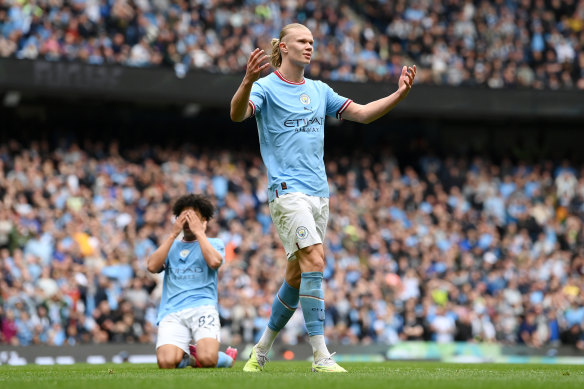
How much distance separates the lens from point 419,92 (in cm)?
2453

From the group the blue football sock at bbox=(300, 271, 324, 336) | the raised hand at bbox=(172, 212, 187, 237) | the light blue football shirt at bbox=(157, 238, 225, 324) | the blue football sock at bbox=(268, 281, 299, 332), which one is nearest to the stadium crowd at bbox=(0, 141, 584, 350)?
the light blue football shirt at bbox=(157, 238, 225, 324)

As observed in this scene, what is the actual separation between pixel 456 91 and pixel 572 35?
4422 millimetres

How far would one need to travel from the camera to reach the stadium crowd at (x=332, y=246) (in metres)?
17.2

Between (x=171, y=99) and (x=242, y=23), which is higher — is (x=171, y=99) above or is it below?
below

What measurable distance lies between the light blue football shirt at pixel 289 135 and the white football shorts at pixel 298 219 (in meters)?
0.08

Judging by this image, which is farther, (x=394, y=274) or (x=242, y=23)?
(x=242, y=23)

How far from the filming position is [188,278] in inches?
391

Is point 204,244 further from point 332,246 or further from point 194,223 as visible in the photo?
point 332,246

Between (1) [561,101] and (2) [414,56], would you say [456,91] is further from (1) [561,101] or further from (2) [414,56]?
(1) [561,101]

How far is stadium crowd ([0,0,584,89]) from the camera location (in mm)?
20906

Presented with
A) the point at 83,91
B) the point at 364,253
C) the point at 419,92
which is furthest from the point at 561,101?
the point at 83,91

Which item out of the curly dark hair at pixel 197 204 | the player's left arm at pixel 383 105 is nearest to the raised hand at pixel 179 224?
the curly dark hair at pixel 197 204

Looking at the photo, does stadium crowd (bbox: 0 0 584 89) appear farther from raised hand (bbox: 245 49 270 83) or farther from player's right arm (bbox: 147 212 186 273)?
raised hand (bbox: 245 49 270 83)

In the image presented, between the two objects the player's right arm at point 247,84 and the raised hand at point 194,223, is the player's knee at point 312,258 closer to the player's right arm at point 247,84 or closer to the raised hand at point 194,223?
the player's right arm at point 247,84
